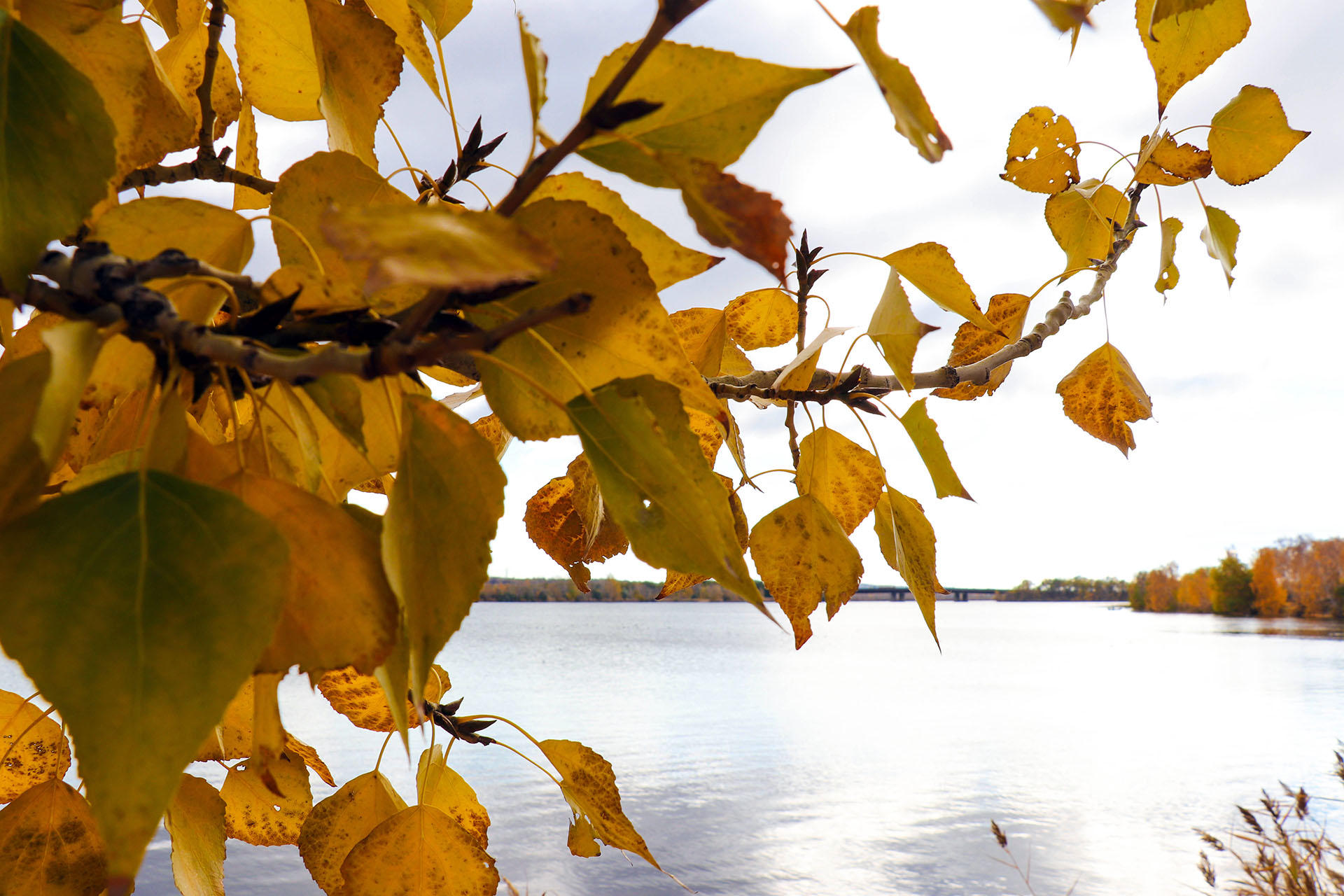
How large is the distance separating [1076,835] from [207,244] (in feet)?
17.8

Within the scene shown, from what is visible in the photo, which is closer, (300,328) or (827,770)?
(300,328)

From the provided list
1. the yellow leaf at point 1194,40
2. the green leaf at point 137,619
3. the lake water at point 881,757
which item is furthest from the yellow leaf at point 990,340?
the lake water at point 881,757

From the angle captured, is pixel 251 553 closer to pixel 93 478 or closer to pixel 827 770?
pixel 93 478

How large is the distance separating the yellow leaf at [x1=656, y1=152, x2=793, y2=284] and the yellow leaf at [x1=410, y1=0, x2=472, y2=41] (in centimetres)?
14

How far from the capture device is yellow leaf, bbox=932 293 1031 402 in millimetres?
365

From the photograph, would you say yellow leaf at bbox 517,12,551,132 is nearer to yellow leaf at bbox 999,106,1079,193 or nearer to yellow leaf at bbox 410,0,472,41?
yellow leaf at bbox 410,0,472,41

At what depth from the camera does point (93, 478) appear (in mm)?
130

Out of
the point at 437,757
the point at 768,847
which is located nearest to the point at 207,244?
the point at 437,757

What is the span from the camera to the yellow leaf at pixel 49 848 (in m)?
0.20

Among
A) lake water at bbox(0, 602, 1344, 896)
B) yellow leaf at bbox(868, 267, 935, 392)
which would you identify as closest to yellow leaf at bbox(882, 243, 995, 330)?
yellow leaf at bbox(868, 267, 935, 392)

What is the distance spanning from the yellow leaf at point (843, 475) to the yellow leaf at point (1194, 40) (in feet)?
0.52

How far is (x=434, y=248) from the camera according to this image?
8cm

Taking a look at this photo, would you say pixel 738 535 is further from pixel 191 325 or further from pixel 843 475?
pixel 191 325

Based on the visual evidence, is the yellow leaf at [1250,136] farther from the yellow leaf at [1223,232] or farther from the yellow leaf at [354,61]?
the yellow leaf at [354,61]
